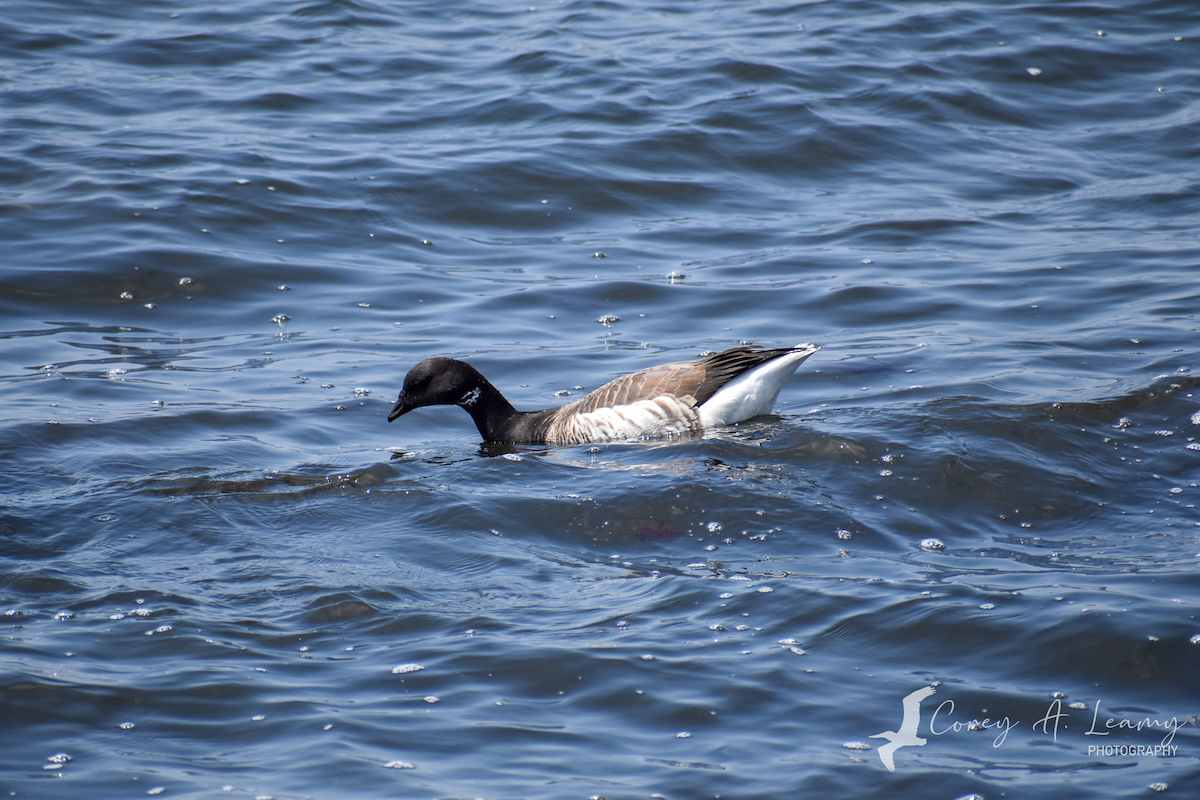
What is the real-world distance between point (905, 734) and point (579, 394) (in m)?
5.32

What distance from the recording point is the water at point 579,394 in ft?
14.7

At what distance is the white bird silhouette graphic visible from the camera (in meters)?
4.21

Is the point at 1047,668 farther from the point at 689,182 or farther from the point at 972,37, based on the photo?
the point at 972,37

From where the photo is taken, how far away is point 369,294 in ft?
36.9

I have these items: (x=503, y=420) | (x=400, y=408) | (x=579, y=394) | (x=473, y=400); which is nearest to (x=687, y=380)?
(x=579, y=394)

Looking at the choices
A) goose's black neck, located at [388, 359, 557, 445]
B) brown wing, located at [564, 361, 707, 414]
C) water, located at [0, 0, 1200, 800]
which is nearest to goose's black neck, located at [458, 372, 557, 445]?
goose's black neck, located at [388, 359, 557, 445]

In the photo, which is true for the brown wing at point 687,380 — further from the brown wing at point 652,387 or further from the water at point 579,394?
the water at point 579,394

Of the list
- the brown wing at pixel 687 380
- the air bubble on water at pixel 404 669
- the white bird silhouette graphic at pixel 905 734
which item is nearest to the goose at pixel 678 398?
the brown wing at pixel 687 380

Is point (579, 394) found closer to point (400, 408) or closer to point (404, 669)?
point (400, 408)

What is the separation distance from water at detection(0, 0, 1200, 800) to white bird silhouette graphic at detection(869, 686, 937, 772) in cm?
4

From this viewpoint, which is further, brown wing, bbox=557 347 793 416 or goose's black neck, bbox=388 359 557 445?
goose's black neck, bbox=388 359 557 445

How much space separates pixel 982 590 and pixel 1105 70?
49.2 ft

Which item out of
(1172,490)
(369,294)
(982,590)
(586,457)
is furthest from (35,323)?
(1172,490)

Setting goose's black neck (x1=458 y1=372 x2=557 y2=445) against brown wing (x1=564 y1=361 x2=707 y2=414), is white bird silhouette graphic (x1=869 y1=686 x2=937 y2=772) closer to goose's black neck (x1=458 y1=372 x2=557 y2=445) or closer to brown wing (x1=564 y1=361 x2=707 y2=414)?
brown wing (x1=564 y1=361 x2=707 y2=414)
